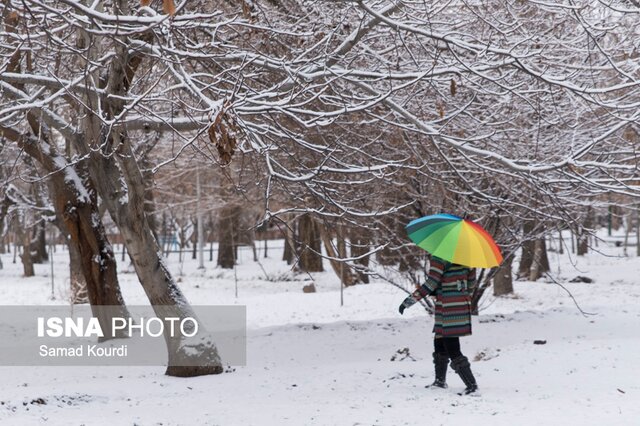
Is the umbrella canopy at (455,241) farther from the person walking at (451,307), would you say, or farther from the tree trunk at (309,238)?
the tree trunk at (309,238)

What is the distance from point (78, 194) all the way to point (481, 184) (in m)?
6.52

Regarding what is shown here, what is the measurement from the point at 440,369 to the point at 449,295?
751 mm

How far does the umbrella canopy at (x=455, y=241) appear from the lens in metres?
7.20

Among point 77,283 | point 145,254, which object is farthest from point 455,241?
point 77,283

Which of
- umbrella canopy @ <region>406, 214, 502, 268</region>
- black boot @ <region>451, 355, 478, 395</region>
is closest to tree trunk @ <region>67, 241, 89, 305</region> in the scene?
umbrella canopy @ <region>406, 214, 502, 268</region>

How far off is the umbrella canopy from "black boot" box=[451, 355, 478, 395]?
88 cm

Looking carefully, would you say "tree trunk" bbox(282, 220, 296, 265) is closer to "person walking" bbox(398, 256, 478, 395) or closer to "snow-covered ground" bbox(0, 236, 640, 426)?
"person walking" bbox(398, 256, 478, 395)

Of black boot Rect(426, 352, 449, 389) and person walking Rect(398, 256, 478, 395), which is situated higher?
person walking Rect(398, 256, 478, 395)

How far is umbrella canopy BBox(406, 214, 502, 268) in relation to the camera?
23.6 feet

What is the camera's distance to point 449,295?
7.45 metres

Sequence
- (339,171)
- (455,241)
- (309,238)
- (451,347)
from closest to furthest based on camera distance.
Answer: (455,241)
(451,347)
(339,171)
(309,238)

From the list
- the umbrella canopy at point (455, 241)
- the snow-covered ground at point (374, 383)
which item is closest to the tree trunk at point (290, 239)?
the umbrella canopy at point (455, 241)

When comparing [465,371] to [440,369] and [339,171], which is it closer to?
[440,369]

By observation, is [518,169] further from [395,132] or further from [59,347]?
[59,347]
